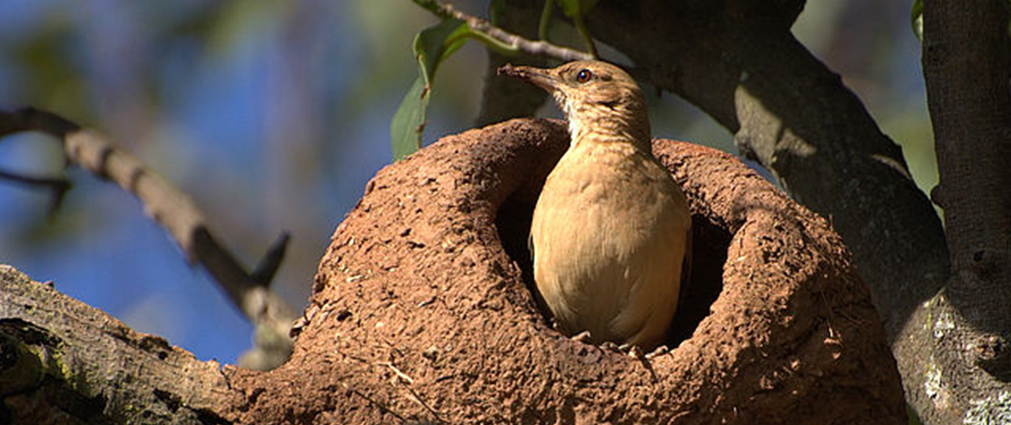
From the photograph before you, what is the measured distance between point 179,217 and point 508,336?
8.43 ft

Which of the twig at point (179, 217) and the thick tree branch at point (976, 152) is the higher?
the twig at point (179, 217)

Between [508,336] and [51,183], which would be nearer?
[508,336]

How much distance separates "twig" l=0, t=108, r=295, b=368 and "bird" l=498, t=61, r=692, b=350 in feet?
4.01

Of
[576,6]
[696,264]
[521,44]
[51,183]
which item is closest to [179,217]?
[51,183]

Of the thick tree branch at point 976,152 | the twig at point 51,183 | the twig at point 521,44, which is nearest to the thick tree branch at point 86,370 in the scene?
the twig at point 521,44

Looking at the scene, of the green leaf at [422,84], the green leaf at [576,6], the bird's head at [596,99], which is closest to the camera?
the bird's head at [596,99]

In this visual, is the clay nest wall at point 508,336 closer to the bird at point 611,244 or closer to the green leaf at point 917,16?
the bird at point 611,244

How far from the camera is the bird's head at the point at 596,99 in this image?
190 inches

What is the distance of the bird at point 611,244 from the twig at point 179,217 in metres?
1.22

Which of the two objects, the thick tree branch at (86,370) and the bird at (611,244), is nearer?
the thick tree branch at (86,370)

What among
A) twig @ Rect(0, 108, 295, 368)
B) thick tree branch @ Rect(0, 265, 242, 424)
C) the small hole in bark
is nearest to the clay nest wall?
thick tree branch @ Rect(0, 265, 242, 424)

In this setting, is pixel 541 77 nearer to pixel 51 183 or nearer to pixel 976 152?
pixel 976 152

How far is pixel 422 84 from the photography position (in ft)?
17.3

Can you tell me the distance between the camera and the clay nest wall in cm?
359
